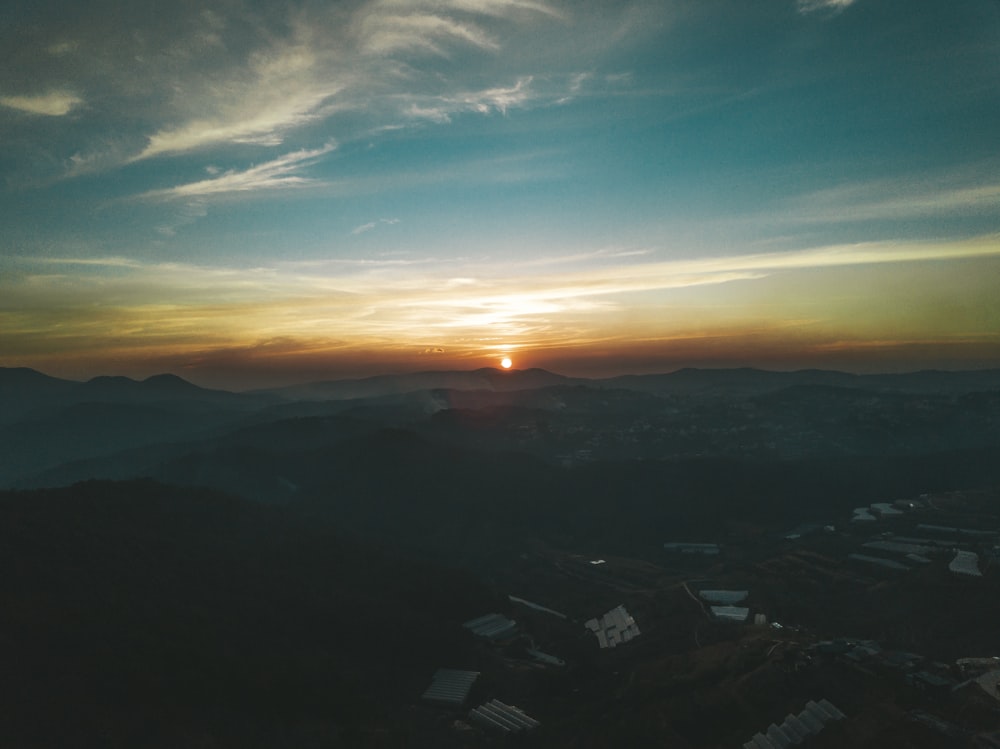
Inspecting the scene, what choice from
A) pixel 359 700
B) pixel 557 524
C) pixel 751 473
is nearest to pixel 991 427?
pixel 751 473

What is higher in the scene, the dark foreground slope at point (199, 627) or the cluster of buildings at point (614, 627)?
the dark foreground slope at point (199, 627)

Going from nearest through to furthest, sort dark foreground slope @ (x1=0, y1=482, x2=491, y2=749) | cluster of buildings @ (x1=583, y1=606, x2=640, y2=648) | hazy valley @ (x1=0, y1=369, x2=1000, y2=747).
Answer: dark foreground slope @ (x1=0, y1=482, x2=491, y2=749)
hazy valley @ (x1=0, y1=369, x2=1000, y2=747)
cluster of buildings @ (x1=583, y1=606, x2=640, y2=648)

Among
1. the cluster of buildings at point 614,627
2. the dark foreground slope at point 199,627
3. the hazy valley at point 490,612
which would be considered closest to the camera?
the dark foreground slope at point 199,627

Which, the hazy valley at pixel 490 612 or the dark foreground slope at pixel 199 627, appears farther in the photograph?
the hazy valley at pixel 490 612

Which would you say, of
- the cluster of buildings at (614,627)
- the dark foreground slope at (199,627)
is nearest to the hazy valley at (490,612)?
the dark foreground slope at (199,627)

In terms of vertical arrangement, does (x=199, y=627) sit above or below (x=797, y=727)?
above

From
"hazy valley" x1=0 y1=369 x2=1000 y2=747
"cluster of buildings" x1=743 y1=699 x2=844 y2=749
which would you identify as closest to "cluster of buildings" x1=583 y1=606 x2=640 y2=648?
"hazy valley" x1=0 y1=369 x2=1000 y2=747

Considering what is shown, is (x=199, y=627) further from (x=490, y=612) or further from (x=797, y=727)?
(x=797, y=727)

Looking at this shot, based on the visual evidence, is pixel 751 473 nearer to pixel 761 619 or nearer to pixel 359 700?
pixel 761 619

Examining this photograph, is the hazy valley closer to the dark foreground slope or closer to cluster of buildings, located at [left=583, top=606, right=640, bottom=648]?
the dark foreground slope

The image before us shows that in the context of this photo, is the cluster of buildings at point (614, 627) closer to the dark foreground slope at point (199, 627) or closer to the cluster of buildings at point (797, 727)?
the dark foreground slope at point (199, 627)

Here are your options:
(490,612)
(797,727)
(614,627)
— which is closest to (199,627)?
(490,612)
